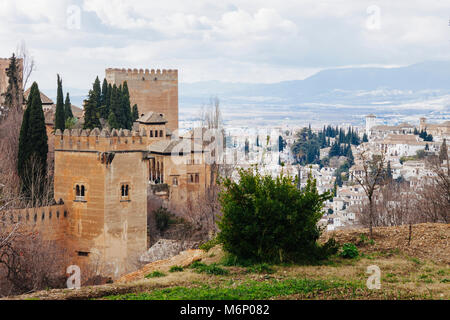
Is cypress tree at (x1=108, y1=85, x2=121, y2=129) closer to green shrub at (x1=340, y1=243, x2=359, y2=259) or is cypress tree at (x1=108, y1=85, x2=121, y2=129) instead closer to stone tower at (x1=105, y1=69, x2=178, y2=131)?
stone tower at (x1=105, y1=69, x2=178, y2=131)

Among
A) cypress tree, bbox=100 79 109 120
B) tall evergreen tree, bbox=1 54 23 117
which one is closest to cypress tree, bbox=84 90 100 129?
cypress tree, bbox=100 79 109 120

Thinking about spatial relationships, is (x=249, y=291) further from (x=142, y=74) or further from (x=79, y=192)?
(x=142, y=74)

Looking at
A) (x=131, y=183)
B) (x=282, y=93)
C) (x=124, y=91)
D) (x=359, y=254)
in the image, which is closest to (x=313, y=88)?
(x=282, y=93)

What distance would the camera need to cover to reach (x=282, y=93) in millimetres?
186125

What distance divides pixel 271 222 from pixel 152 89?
41.7 metres

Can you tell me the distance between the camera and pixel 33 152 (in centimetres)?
2745

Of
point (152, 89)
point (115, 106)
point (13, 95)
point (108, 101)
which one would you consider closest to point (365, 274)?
point (13, 95)

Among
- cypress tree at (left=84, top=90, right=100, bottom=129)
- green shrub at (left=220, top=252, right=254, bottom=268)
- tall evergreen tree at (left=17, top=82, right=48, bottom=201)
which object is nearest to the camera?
green shrub at (left=220, top=252, right=254, bottom=268)

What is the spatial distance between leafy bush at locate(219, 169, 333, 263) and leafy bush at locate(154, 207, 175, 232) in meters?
18.6

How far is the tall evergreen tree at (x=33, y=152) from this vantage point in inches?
1069

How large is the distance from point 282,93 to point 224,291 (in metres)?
177

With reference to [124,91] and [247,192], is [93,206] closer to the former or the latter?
[247,192]

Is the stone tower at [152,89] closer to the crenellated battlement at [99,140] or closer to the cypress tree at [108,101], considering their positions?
the cypress tree at [108,101]

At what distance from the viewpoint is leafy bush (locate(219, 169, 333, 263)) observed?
13148mm
